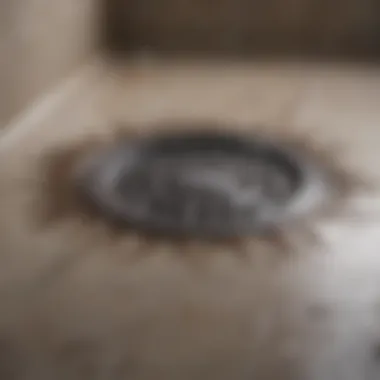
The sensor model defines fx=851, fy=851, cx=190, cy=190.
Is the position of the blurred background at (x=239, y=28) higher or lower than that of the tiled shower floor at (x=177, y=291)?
higher

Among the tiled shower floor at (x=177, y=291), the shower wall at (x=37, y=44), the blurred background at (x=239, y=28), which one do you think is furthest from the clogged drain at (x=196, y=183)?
the blurred background at (x=239, y=28)

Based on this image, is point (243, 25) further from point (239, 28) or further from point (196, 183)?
point (196, 183)

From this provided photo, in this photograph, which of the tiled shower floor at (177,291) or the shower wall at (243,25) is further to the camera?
the shower wall at (243,25)

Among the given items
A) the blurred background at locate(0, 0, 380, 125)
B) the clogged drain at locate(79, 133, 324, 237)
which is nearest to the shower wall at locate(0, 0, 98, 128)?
the blurred background at locate(0, 0, 380, 125)

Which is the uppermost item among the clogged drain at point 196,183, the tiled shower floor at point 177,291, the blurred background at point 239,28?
the blurred background at point 239,28

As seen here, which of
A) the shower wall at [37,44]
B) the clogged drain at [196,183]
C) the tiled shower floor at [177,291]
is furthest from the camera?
the shower wall at [37,44]

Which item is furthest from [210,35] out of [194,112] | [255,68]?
[194,112]

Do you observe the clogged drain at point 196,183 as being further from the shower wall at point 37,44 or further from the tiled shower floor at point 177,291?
the shower wall at point 37,44

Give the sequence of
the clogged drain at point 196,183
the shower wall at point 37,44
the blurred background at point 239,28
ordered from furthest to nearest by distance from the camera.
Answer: the blurred background at point 239,28 → the shower wall at point 37,44 → the clogged drain at point 196,183

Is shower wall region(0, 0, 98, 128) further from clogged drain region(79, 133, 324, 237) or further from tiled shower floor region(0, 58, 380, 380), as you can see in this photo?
clogged drain region(79, 133, 324, 237)

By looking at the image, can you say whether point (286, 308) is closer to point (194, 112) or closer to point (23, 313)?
point (23, 313)
